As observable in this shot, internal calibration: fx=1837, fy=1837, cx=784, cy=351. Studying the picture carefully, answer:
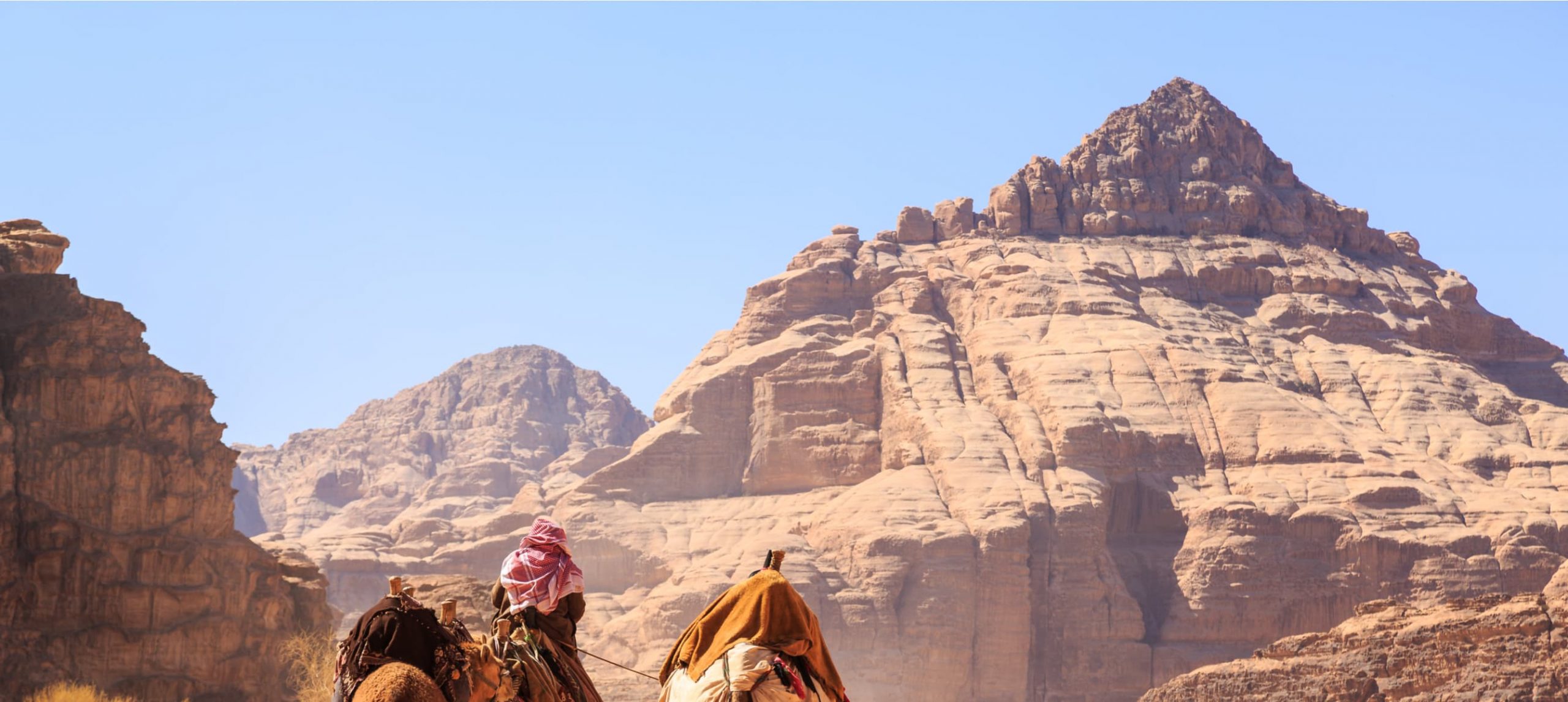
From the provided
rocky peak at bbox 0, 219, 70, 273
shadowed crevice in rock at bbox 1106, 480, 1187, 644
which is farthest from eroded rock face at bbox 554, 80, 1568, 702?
rocky peak at bbox 0, 219, 70, 273

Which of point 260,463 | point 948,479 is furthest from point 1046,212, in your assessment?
point 260,463

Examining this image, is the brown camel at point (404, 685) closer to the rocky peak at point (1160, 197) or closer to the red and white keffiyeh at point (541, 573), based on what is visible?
the red and white keffiyeh at point (541, 573)

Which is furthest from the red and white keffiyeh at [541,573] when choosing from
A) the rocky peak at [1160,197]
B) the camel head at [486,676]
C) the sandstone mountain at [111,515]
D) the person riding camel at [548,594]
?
the rocky peak at [1160,197]

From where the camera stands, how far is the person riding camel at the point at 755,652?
9242 millimetres

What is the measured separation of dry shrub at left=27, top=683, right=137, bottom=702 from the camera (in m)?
32.6

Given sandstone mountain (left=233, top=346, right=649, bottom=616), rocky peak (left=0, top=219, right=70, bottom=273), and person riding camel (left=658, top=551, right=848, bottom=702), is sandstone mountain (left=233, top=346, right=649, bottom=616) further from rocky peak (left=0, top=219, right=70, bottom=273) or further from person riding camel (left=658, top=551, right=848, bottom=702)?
person riding camel (left=658, top=551, right=848, bottom=702)

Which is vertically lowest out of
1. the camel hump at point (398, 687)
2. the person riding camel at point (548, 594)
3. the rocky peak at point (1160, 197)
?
the camel hump at point (398, 687)

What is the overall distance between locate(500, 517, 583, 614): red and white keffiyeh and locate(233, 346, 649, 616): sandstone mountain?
88.7m

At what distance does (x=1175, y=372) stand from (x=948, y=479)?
46.9 ft

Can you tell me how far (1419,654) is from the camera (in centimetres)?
5212

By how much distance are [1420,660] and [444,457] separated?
12588cm

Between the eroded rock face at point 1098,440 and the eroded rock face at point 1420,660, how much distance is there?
22143 mm

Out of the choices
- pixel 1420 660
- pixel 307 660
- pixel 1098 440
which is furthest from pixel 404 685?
pixel 1098 440

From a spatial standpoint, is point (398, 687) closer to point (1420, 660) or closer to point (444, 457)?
point (1420, 660)
